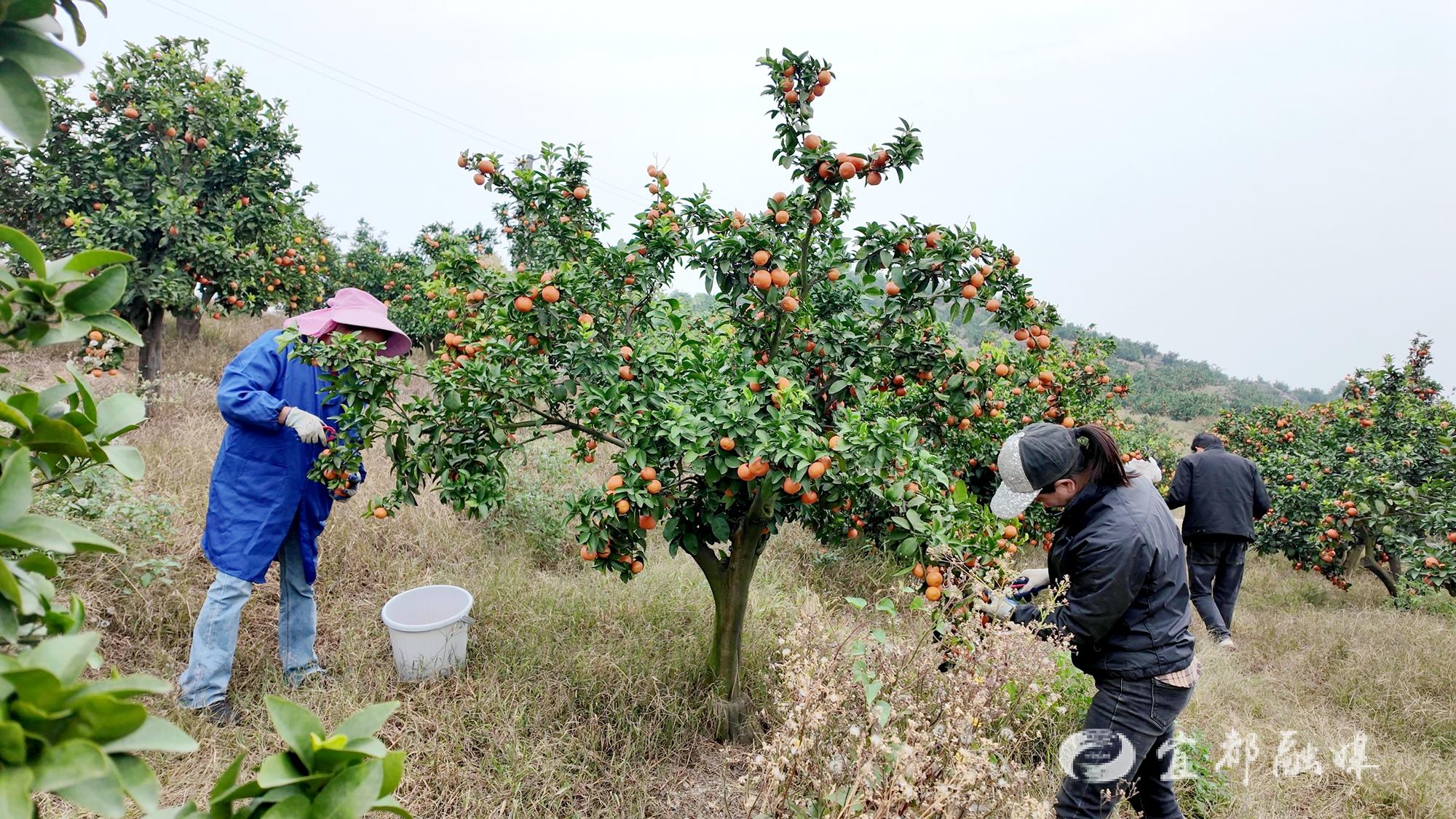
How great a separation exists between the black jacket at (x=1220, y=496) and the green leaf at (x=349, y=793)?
531 cm

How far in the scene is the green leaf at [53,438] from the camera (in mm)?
680

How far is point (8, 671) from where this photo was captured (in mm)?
512

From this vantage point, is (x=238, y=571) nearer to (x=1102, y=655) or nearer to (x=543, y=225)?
(x=543, y=225)

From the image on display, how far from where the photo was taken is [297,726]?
648 mm

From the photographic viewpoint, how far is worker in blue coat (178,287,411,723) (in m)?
2.51

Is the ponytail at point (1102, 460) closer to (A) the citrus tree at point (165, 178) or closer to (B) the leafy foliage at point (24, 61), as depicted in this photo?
(B) the leafy foliage at point (24, 61)

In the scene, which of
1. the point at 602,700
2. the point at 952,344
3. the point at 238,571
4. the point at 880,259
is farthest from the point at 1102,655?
the point at 238,571

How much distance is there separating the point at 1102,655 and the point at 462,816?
2.13 meters

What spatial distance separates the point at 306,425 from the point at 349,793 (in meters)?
2.24

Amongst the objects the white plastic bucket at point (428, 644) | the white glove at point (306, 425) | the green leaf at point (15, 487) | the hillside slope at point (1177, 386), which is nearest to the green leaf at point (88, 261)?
the green leaf at point (15, 487)

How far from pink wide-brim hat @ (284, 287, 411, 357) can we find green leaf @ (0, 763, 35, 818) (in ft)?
7.71

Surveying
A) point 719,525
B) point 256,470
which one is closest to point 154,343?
point 256,470

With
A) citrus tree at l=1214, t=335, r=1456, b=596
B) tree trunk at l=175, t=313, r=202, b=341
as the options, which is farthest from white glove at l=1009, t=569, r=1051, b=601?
tree trunk at l=175, t=313, r=202, b=341

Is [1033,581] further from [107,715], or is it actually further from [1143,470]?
[107,715]
